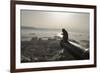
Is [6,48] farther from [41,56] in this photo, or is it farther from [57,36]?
[57,36]

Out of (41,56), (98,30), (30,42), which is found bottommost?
(41,56)

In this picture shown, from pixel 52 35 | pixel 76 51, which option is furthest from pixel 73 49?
pixel 52 35

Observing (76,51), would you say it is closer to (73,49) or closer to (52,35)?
(73,49)

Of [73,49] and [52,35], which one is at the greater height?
[52,35]

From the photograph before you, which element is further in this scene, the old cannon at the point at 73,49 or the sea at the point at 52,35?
the old cannon at the point at 73,49

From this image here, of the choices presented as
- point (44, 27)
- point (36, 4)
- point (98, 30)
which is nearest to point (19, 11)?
point (36, 4)

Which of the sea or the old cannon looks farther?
the old cannon

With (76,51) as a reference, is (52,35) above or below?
above

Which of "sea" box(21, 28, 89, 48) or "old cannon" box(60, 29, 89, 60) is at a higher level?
"sea" box(21, 28, 89, 48)
